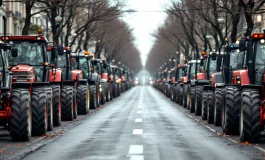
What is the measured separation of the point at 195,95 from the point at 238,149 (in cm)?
1611

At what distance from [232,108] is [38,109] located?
194 inches

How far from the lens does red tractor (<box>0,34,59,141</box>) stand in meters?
16.1

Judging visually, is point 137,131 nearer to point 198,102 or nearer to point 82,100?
point 82,100

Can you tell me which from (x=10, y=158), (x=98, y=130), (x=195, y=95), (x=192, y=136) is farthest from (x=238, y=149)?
(x=195, y=95)

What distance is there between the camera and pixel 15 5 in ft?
236

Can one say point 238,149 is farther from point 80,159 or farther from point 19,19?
point 19,19

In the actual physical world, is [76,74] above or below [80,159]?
above

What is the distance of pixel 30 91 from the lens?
681 inches

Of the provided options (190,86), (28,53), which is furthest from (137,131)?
(190,86)

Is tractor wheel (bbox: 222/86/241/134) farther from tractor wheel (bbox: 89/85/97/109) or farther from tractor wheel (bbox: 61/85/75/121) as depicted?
tractor wheel (bbox: 89/85/97/109)

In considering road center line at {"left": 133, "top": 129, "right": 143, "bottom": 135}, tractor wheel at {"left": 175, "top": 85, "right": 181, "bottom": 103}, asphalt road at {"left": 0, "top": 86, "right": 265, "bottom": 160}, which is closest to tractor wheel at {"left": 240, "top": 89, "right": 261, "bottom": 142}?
asphalt road at {"left": 0, "top": 86, "right": 265, "bottom": 160}

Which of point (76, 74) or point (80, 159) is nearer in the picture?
point (80, 159)

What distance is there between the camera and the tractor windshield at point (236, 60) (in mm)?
19328

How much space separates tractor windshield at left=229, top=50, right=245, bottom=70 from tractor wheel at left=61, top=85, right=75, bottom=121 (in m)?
6.23
